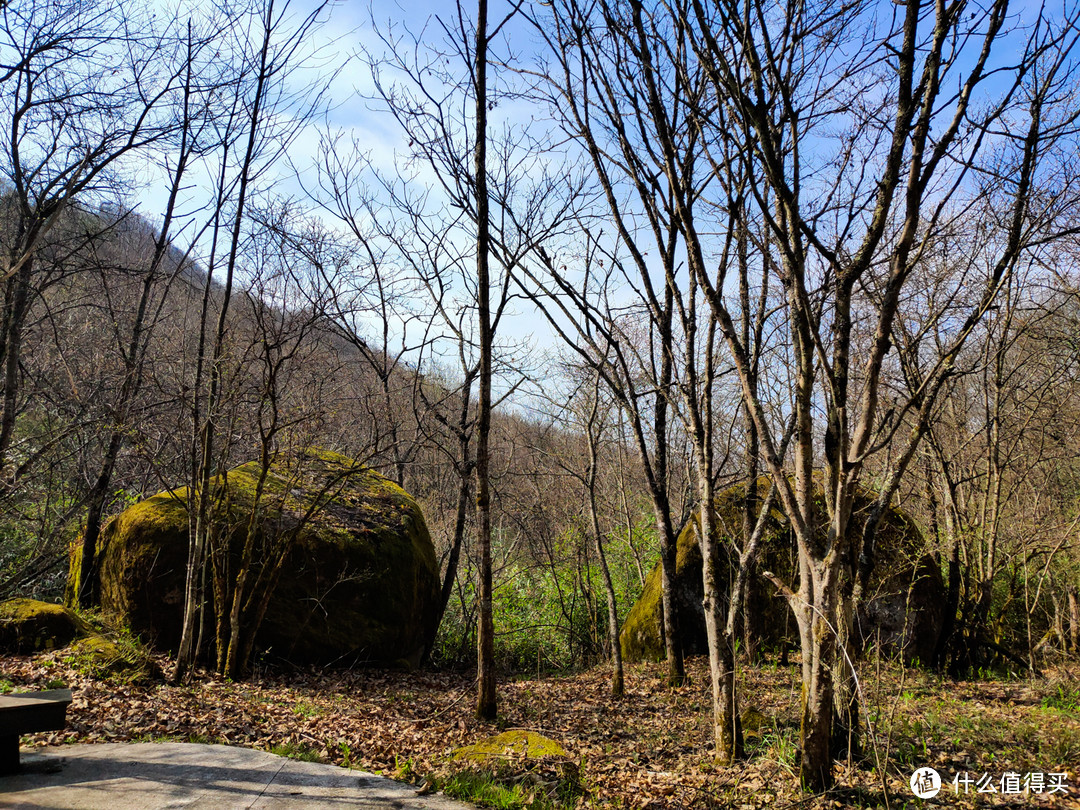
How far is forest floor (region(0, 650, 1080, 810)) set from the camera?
388 cm

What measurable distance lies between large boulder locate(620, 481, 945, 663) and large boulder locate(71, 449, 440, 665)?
3.44 m

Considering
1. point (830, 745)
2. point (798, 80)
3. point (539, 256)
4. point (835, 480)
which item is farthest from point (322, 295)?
point (830, 745)

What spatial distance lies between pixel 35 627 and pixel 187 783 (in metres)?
4.48

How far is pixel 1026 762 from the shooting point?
441 cm

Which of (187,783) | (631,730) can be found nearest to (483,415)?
(631,730)

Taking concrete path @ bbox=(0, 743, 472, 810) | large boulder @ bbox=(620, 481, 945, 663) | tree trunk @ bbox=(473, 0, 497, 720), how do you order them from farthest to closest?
large boulder @ bbox=(620, 481, 945, 663) < tree trunk @ bbox=(473, 0, 497, 720) < concrete path @ bbox=(0, 743, 472, 810)

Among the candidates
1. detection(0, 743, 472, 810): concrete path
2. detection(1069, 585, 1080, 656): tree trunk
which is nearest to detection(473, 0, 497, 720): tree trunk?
detection(0, 743, 472, 810): concrete path

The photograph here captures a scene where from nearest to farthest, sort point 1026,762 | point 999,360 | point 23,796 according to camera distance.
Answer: point 23,796
point 1026,762
point 999,360

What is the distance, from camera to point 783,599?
804 cm

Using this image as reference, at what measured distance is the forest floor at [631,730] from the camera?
3875mm

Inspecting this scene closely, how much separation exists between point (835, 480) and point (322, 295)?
6679mm

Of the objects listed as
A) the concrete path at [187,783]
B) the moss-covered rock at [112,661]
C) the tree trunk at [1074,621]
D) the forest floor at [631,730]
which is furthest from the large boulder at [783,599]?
the moss-covered rock at [112,661]

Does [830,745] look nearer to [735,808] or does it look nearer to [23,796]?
[735,808]

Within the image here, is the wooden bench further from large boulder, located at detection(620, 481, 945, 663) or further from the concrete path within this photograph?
large boulder, located at detection(620, 481, 945, 663)
